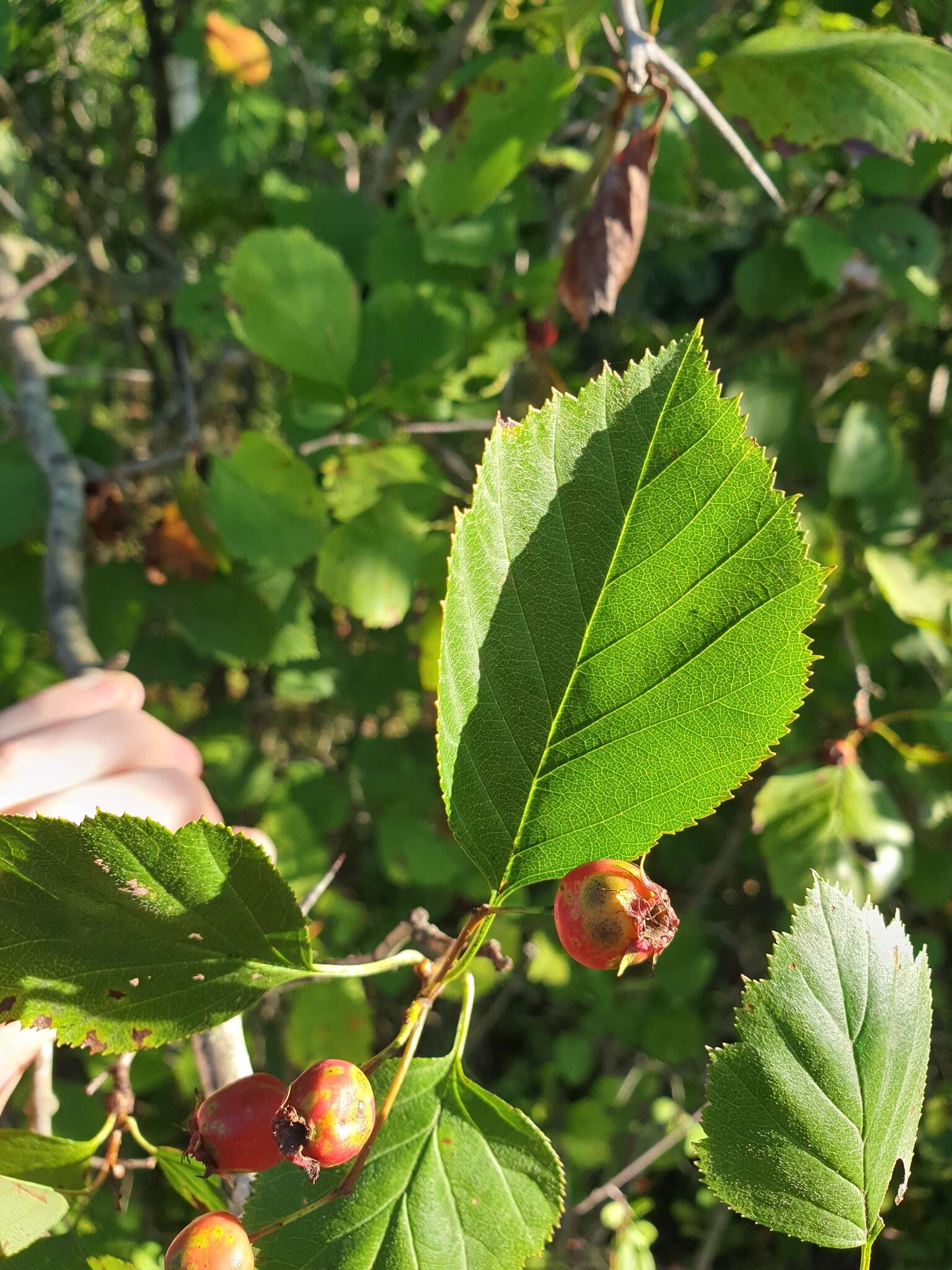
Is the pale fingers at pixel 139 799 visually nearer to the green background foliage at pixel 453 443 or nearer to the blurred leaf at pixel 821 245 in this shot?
the green background foliage at pixel 453 443

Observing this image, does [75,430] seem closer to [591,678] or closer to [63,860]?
[63,860]

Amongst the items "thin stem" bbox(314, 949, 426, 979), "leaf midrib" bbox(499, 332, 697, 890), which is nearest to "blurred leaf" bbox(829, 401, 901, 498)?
"leaf midrib" bbox(499, 332, 697, 890)

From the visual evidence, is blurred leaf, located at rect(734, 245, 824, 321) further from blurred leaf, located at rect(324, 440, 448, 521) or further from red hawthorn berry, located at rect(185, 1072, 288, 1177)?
red hawthorn berry, located at rect(185, 1072, 288, 1177)

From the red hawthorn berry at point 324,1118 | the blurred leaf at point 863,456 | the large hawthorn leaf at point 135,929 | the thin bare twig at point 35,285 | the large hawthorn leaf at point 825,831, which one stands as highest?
the thin bare twig at point 35,285

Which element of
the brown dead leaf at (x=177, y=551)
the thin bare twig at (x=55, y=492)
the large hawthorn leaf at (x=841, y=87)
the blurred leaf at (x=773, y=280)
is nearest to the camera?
the large hawthorn leaf at (x=841, y=87)

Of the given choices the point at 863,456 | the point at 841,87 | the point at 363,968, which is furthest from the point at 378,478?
the point at 863,456

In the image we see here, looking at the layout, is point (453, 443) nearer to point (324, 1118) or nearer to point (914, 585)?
point (914, 585)

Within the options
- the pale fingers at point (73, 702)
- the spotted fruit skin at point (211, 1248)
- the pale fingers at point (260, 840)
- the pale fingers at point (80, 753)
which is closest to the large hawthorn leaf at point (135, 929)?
the pale fingers at point (260, 840)

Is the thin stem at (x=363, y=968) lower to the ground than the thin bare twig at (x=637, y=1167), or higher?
higher
